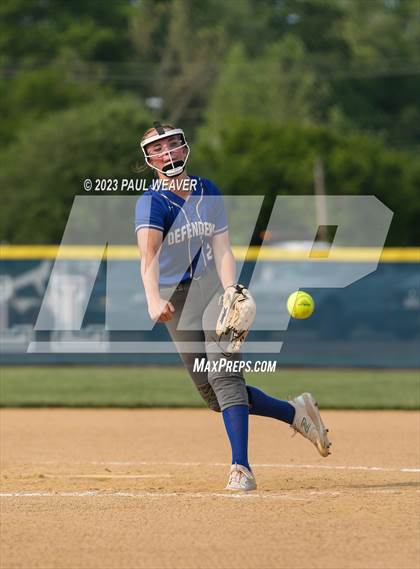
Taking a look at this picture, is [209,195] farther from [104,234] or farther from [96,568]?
[104,234]

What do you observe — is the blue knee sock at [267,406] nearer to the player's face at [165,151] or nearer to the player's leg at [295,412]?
the player's leg at [295,412]

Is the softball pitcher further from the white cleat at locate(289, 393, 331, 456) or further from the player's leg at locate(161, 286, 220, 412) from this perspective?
the white cleat at locate(289, 393, 331, 456)

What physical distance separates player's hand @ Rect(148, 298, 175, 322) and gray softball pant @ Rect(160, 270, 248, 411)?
0.25 meters

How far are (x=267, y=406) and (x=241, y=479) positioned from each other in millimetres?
604

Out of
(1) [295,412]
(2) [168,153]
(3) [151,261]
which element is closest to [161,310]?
(3) [151,261]

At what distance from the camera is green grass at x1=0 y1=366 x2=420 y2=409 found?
12.9 meters

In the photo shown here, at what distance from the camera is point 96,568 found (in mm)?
4949

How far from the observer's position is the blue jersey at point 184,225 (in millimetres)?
6664

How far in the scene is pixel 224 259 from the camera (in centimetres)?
680

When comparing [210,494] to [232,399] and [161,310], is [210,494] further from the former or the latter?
[161,310]

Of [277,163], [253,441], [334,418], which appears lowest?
[253,441]

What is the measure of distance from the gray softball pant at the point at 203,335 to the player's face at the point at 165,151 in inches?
26.2

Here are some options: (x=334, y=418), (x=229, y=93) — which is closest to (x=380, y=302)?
(x=334, y=418)

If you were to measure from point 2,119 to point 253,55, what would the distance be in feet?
68.5
